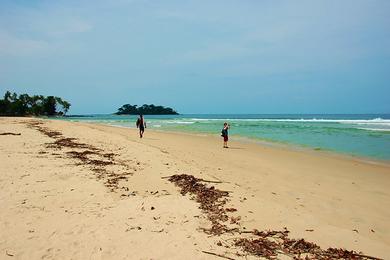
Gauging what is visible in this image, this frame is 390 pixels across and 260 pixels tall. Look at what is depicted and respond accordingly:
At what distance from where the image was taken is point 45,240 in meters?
5.36

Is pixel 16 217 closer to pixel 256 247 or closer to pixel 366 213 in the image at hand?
A: pixel 256 247

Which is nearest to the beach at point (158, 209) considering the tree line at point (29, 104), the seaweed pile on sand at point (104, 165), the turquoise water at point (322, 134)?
the seaweed pile on sand at point (104, 165)

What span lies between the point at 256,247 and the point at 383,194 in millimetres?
6569

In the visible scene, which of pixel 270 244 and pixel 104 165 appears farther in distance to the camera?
pixel 104 165

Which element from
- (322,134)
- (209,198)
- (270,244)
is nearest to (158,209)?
(209,198)

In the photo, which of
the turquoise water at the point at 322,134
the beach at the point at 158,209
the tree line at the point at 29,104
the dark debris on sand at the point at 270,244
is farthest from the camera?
the tree line at the point at 29,104

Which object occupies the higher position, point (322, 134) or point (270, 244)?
point (270, 244)

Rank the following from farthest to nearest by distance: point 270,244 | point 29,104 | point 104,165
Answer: point 29,104
point 104,165
point 270,244

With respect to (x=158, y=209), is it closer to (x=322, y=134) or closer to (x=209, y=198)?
(x=209, y=198)

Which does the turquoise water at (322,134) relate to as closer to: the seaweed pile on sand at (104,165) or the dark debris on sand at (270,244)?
the seaweed pile on sand at (104,165)

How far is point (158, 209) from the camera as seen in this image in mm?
7004

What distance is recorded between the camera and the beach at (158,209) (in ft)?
17.3

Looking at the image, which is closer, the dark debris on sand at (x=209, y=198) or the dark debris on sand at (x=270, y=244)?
the dark debris on sand at (x=270, y=244)

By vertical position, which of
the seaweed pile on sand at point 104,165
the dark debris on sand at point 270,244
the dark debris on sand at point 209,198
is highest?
the seaweed pile on sand at point 104,165
